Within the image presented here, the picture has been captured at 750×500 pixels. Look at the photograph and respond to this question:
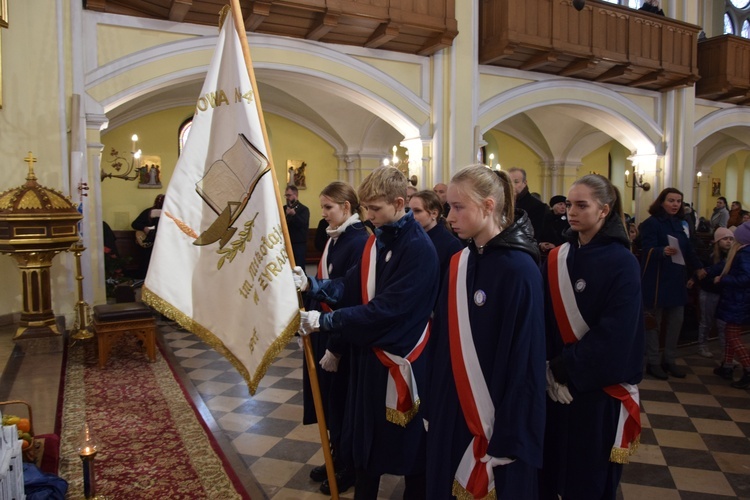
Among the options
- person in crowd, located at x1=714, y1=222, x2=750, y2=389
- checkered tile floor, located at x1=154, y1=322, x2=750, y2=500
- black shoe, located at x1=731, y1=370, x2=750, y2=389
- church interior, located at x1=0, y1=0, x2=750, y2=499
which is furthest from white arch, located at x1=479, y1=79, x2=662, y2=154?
black shoe, located at x1=731, y1=370, x2=750, y2=389

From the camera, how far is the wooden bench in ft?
17.8

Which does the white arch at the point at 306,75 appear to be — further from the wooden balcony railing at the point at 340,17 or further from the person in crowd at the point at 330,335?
the person in crowd at the point at 330,335

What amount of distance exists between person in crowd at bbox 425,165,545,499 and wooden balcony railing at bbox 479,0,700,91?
7.78 metres

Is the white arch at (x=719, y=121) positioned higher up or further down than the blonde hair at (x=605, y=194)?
higher up

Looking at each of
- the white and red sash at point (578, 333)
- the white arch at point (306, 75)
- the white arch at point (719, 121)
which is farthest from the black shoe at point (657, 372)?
the white arch at point (719, 121)

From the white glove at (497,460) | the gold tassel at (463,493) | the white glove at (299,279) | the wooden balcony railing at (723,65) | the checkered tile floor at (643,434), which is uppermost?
the wooden balcony railing at (723,65)

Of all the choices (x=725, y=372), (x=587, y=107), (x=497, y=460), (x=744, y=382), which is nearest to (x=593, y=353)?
(x=497, y=460)

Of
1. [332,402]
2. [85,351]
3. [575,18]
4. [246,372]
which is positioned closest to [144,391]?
[85,351]

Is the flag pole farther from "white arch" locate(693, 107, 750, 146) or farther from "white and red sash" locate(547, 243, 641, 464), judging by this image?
"white arch" locate(693, 107, 750, 146)

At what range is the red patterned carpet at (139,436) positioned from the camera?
316 cm

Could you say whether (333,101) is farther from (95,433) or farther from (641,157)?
(95,433)

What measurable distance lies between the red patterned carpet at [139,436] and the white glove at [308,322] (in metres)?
1.30

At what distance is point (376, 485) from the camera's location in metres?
2.45

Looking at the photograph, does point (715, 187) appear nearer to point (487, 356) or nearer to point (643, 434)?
point (643, 434)
